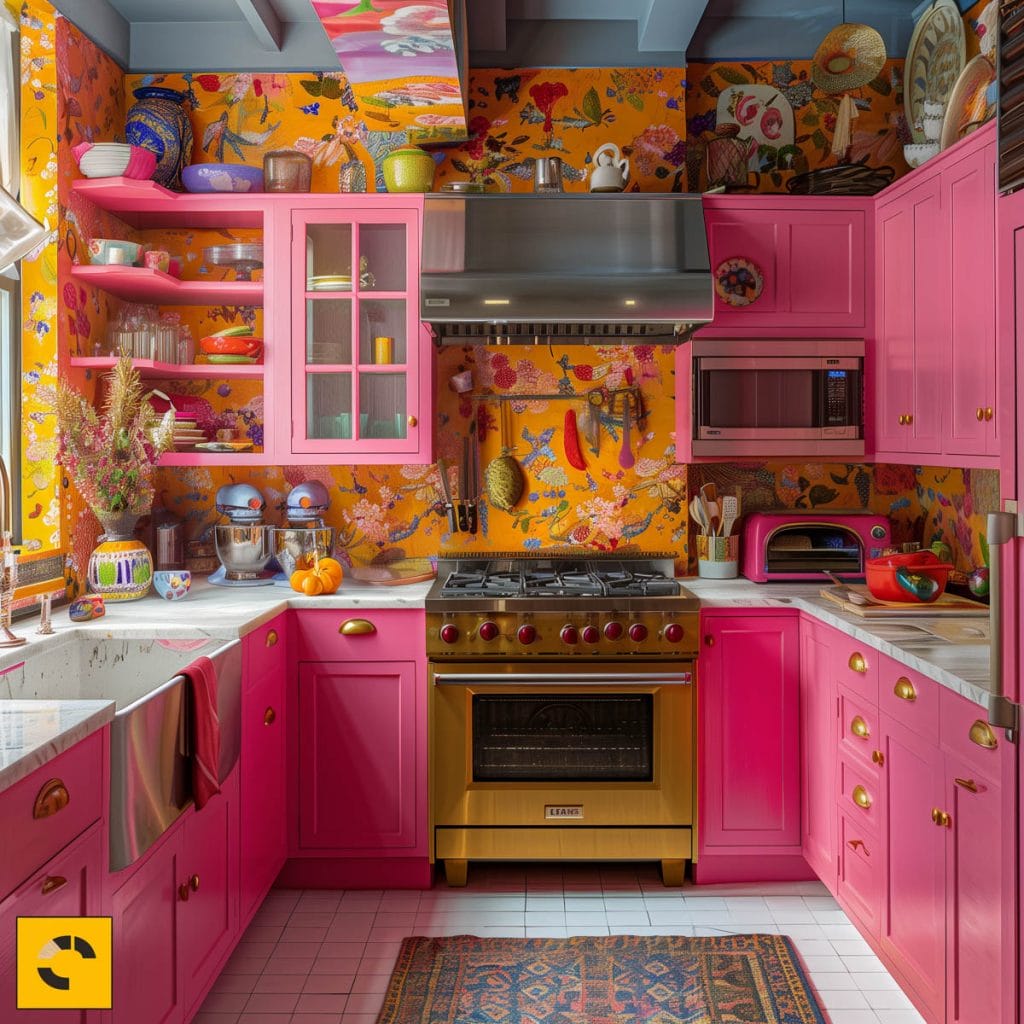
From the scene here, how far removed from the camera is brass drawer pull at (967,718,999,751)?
1.71 m

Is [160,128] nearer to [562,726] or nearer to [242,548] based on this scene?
[242,548]

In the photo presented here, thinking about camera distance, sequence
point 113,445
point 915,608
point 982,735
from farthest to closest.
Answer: point 113,445
point 915,608
point 982,735

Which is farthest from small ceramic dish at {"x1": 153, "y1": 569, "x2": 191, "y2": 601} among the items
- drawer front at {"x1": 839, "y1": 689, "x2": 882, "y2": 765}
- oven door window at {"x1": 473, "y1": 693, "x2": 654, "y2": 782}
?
drawer front at {"x1": 839, "y1": 689, "x2": 882, "y2": 765}

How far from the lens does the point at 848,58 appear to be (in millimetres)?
2998

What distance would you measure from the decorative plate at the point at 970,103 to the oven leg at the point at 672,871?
7.59ft

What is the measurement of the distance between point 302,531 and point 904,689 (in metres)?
1.97

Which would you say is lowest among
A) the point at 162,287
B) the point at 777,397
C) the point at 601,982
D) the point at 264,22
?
the point at 601,982

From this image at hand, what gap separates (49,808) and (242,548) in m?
1.74

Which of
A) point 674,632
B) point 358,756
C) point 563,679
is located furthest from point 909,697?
point 358,756

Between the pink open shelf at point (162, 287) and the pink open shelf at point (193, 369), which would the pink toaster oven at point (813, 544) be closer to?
the pink open shelf at point (193, 369)

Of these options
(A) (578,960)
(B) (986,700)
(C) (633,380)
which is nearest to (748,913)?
(A) (578,960)

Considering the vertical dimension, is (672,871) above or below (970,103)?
below

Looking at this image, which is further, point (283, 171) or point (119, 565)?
point (283, 171)

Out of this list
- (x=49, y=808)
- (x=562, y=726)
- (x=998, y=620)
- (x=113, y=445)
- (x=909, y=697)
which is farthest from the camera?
(x=562, y=726)
